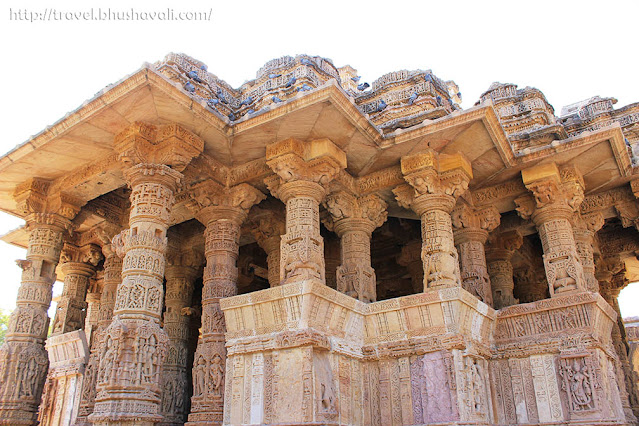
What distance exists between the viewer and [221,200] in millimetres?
9289

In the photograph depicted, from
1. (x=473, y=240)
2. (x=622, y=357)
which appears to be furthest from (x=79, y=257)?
(x=622, y=357)

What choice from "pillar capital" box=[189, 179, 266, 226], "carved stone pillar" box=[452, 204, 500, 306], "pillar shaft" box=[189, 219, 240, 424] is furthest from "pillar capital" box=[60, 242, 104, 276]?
"carved stone pillar" box=[452, 204, 500, 306]

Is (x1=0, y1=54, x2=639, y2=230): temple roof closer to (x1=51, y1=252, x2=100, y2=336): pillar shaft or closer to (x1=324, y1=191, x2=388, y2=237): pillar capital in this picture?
(x1=324, y1=191, x2=388, y2=237): pillar capital

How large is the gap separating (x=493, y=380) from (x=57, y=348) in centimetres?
815

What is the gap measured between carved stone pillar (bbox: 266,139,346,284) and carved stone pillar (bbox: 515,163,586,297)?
3316 mm

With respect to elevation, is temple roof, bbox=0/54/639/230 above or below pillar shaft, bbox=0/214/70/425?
above

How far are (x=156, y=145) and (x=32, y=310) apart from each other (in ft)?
11.9

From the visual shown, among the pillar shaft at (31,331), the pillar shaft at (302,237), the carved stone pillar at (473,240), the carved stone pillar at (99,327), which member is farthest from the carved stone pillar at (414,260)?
the pillar shaft at (31,331)

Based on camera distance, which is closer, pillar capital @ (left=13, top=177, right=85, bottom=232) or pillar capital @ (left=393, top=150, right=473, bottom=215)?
pillar capital @ (left=393, top=150, right=473, bottom=215)

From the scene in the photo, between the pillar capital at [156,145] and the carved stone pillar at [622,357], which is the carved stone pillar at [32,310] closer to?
the pillar capital at [156,145]

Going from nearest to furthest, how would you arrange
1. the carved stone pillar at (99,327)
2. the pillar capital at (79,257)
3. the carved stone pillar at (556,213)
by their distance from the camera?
1. the carved stone pillar at (556,213)
2. the carved stone pillar at (99,327)
3. the pillar capital at (79,257)

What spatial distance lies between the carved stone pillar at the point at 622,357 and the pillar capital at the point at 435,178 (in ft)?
12.4

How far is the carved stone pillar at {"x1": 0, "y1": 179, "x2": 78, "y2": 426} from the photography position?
8672 millimetres

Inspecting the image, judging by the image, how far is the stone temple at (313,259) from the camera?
7180 millimetres
